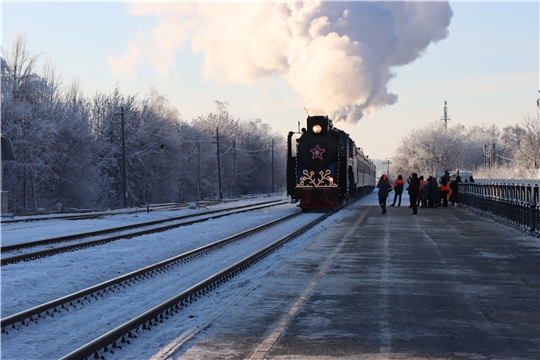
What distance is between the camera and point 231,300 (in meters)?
9.63

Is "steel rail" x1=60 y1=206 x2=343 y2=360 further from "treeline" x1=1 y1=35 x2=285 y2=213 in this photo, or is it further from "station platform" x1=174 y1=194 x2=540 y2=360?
"treeline" x1=1 y1=35 x2=285 y2=213

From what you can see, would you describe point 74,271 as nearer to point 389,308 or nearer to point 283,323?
point 283,323

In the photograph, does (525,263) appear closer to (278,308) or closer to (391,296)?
(391,296)

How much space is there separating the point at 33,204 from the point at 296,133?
28080 millimetres

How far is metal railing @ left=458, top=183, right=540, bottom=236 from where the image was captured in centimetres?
2009

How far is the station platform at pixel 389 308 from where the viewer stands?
22.7 feet

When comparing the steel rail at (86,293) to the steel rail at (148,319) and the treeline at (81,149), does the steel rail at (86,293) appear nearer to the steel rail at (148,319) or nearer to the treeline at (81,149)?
the steel rail at (148,319)

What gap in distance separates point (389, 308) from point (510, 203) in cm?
1622

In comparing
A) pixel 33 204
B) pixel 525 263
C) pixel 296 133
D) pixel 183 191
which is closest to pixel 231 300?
pixel 525 263

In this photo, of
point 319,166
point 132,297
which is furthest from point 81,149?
point 132,297

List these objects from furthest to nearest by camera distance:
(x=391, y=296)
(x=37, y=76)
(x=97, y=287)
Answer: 1. (x=37, y=76)
2. (x=97, y=287)
3. (x=391, y=296)

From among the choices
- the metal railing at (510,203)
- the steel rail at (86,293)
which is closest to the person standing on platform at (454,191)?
the metal railing at (510,203)

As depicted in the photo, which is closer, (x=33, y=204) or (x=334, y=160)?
(x=334, y=160)

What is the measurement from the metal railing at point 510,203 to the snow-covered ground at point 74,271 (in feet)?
20.9
